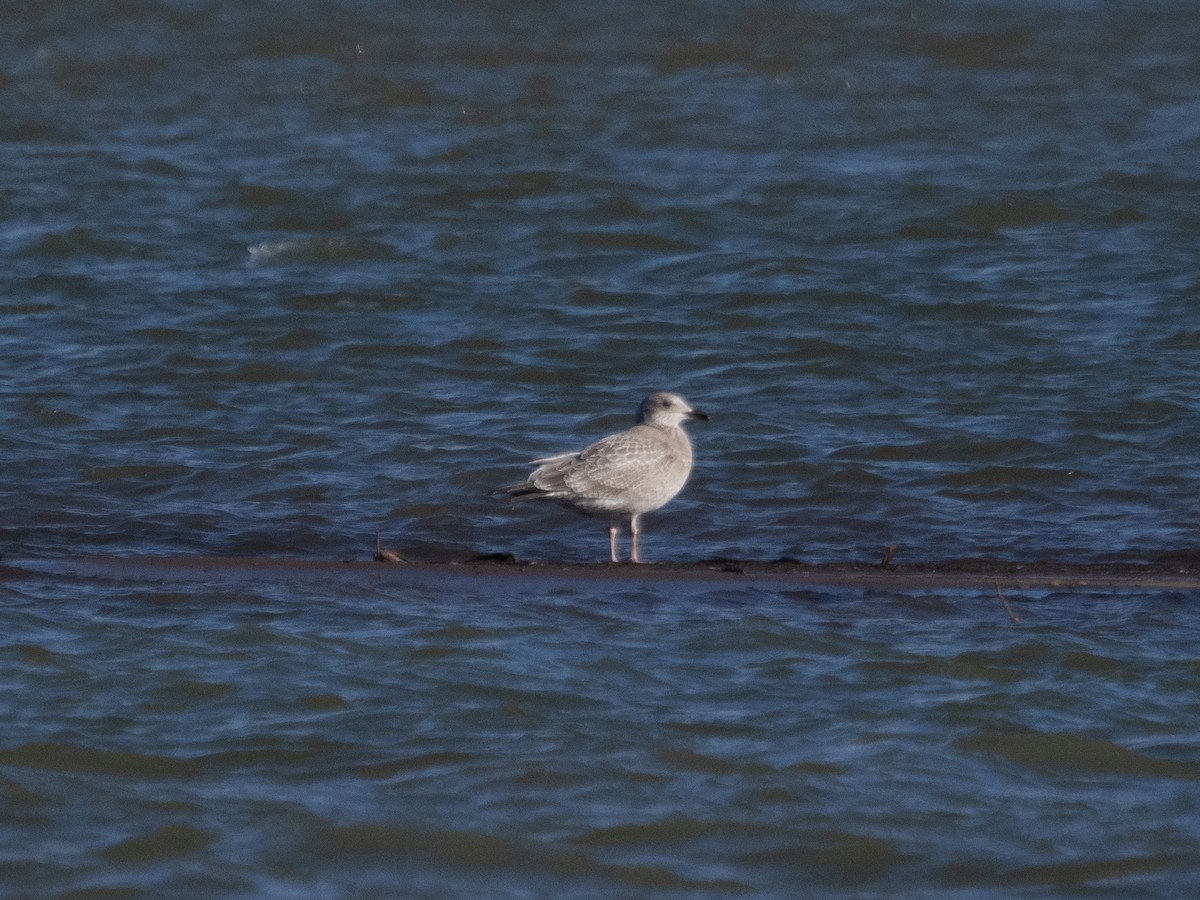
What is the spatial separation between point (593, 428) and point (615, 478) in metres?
2.97

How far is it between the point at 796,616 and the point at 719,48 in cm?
1680

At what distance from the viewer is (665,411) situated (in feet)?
30.2

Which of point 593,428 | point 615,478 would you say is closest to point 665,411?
point 615,478

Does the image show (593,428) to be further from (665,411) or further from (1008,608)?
(1008,608)

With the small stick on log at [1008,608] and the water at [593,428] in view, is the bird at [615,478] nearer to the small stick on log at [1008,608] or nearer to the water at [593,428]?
the water at [593,428]

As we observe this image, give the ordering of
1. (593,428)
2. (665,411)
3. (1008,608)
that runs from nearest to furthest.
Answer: (1008,608) → (665,411) → (593,428)

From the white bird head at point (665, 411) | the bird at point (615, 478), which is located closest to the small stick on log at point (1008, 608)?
the bird at point (615, 478)

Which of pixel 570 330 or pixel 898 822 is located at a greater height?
pixel 570 330

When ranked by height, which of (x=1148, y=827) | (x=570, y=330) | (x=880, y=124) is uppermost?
(x=880, y=124)

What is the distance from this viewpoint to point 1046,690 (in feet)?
21.8

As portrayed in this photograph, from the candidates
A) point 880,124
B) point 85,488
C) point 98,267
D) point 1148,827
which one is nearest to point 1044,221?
point 880,124

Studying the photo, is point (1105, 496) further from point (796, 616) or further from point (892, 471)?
point (796, 616)

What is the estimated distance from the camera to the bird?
27.5 ft

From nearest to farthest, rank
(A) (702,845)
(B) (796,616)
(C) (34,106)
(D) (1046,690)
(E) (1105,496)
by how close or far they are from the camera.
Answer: (A) (702,845)
(D) (1046,690)
(B) (796,616)
(E) (1105,496)
(C) (34,106)
